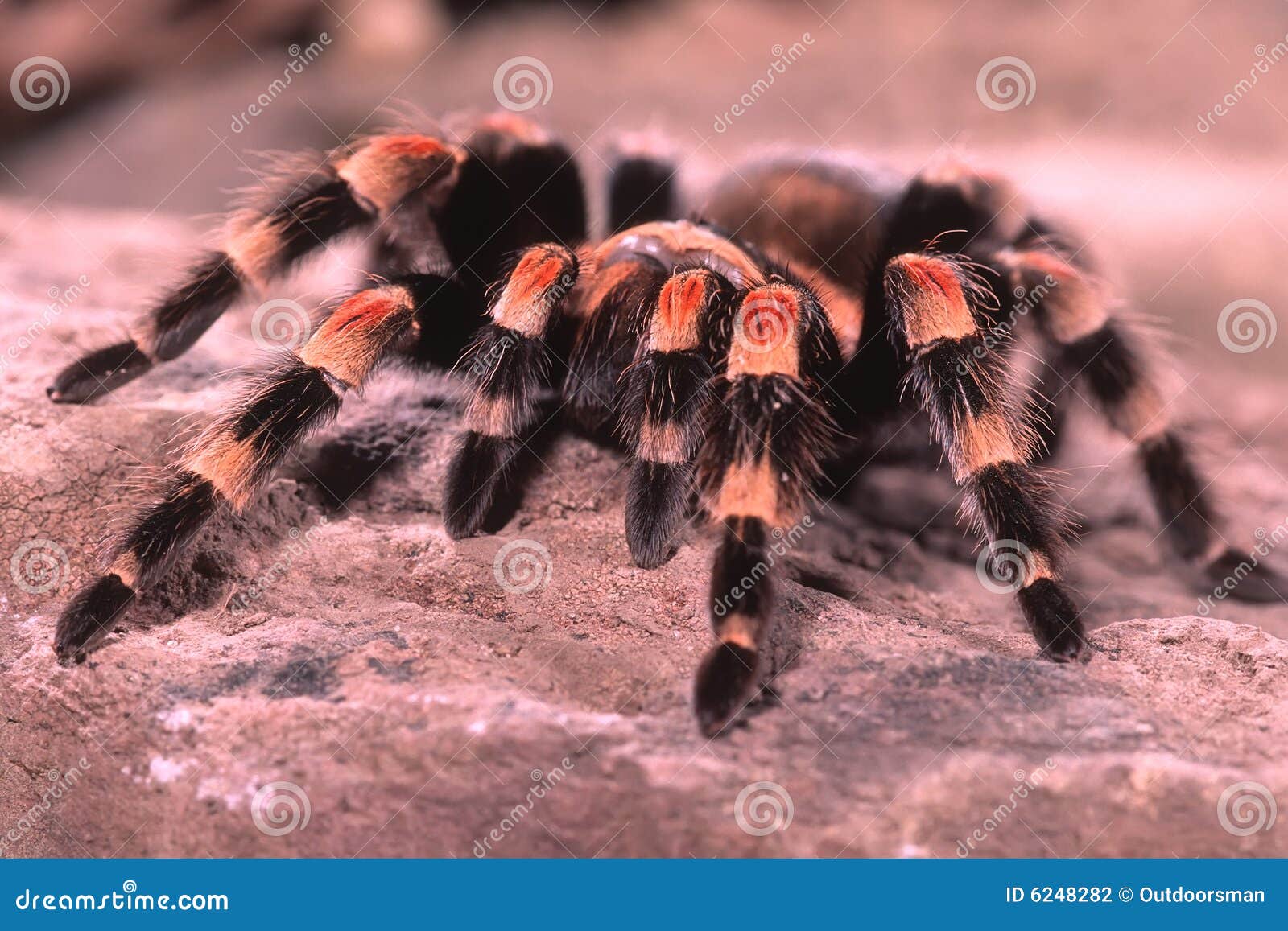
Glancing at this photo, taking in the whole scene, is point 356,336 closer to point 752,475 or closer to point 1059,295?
point 752,475

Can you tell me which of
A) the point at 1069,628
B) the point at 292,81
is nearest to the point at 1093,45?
the point at 292,81

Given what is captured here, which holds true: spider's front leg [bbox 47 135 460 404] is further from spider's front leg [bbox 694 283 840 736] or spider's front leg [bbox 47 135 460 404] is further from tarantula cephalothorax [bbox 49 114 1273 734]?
spider's front leg [bbox 694 283 840 736]

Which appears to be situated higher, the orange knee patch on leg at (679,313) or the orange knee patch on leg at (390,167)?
the orange knee patch on leg at (679,313)

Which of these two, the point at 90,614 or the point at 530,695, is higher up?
the point at 530,695

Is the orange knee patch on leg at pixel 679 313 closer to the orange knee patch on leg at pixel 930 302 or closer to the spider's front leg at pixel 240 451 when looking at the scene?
the orange knee patch on leg at pixel 930 302

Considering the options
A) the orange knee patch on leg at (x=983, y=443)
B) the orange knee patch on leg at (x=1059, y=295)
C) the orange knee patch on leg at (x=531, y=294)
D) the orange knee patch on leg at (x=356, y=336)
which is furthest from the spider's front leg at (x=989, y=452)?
the orange knee patch on leg at (x=356, y=336)

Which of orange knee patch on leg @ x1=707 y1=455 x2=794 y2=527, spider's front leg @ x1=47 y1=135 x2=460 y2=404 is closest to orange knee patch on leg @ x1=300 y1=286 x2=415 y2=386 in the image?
spider's front leg @ x1=47 y1=135 x2=460 y2=404

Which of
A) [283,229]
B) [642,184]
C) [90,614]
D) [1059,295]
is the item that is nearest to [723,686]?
[90,614]

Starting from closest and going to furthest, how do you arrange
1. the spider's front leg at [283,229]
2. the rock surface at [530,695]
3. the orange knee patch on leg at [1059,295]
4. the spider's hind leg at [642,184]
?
the rock surface at [530,695]
the spider's front leg at [283,229]
the orange knee patch on leg at [1059,295]
the spider's hind leg at [642,184]
